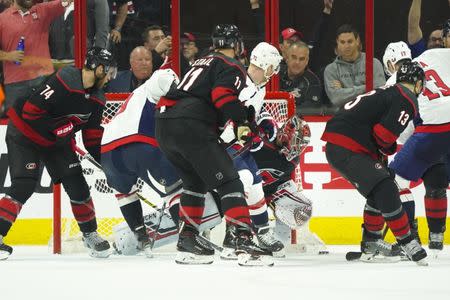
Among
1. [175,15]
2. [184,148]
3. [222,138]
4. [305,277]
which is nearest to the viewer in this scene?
[305,277]

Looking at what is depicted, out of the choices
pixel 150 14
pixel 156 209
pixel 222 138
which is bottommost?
pixel 156 209

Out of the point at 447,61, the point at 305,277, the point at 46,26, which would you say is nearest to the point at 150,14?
the point at 46,26

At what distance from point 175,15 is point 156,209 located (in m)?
1.50

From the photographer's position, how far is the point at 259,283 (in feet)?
17.9

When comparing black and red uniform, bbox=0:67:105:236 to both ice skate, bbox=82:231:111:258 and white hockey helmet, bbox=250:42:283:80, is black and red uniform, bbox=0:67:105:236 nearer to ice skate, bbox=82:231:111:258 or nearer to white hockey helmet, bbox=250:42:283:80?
ice skate, bbox=82:231:111:258

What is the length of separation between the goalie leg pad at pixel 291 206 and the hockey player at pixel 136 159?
0.70 metres

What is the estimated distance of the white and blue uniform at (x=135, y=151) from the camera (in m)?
7.04

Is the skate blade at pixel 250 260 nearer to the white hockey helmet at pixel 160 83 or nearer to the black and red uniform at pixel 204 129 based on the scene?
the black and red uniform at pixel 204 129

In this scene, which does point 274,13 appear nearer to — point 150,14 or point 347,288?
point 150,14

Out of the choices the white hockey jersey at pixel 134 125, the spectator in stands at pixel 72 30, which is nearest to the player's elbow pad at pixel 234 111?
the white hockey jersey at pixel 134 125

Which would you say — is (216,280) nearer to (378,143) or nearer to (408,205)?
(378,143)

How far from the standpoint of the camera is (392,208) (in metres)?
6.42

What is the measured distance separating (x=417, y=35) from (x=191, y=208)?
2.60 m

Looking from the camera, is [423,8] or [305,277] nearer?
[305,277]
